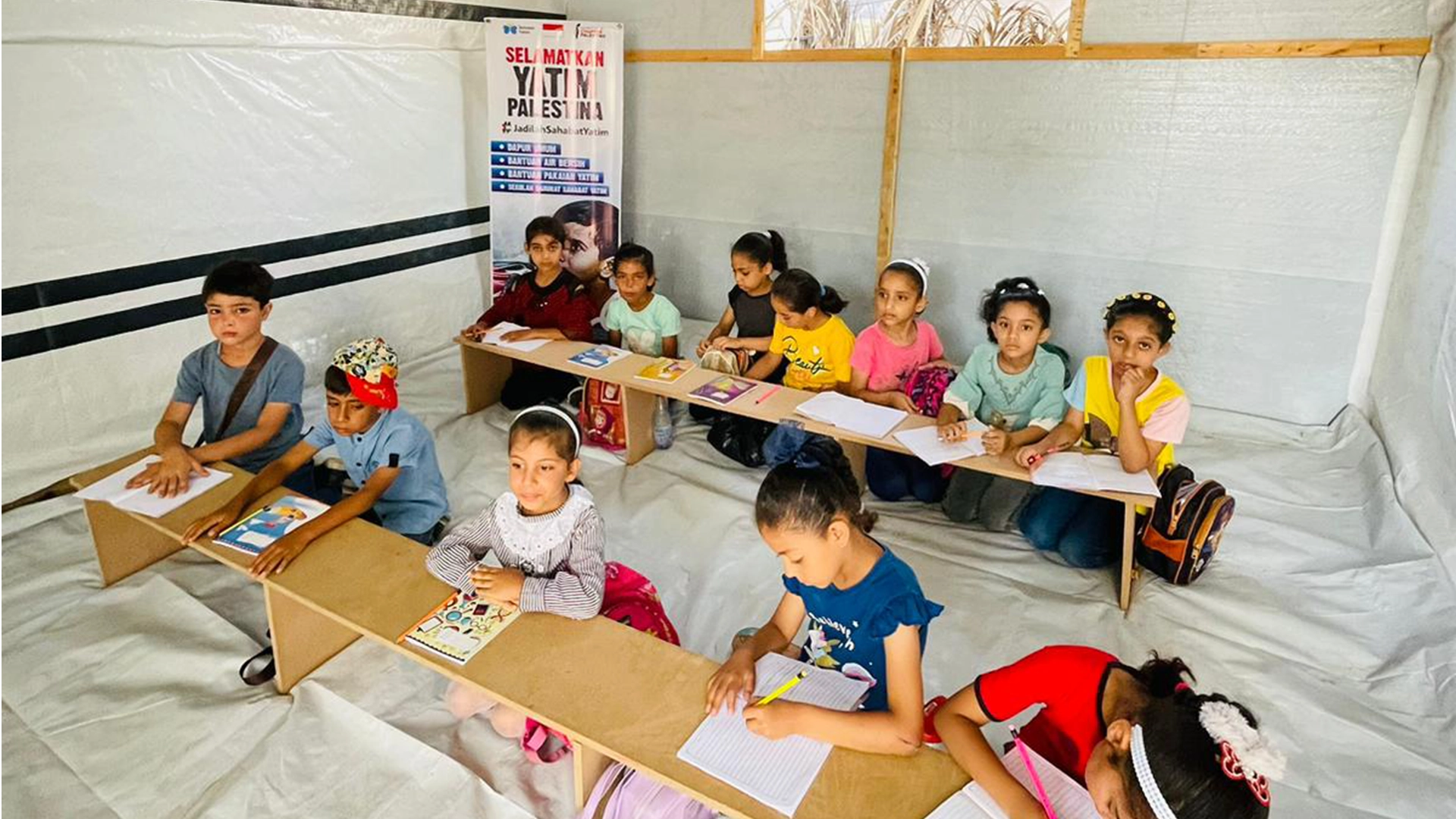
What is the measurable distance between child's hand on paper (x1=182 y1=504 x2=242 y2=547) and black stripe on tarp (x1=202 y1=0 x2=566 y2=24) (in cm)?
234

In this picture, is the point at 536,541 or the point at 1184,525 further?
the point at 1184,525

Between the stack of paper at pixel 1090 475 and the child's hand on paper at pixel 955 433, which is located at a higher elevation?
the child's hand on paper at pixel 955 433

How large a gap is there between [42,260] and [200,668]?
176cm

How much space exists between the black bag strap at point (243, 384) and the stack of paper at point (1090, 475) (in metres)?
2.36

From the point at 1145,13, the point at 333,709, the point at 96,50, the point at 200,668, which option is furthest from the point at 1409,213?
the point at 96,50

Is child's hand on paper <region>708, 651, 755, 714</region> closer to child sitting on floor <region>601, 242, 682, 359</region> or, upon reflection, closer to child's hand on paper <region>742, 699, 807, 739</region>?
child's hand on paper <region>742, 699, 807, 739</region>

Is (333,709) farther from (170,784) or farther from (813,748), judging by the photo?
(813,748)

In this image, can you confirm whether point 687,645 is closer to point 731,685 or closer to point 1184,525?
point 731,685

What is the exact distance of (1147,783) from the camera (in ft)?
3.42

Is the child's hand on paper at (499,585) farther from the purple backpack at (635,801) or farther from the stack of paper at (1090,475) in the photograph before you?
the stack of paper at (1090,475)

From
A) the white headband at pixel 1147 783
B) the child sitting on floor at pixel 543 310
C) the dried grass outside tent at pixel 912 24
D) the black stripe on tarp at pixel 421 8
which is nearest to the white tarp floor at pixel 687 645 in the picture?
the child sitting on floor at pixel 543 310

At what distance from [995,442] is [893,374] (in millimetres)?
683

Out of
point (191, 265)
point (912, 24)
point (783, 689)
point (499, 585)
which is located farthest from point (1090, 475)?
point (191, 265)

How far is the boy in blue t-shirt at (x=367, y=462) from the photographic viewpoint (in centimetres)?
214
